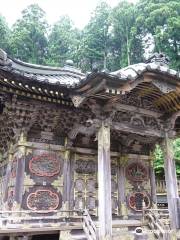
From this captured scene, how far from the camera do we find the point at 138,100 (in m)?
8.39

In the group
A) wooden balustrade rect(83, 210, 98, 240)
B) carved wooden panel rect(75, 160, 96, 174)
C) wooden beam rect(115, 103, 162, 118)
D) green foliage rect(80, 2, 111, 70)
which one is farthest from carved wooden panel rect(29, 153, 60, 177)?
green foliage rect(80, 2, 111, 70)

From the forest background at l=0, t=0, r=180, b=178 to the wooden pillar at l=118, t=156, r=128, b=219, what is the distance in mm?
21816

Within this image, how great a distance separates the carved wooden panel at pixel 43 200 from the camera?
27.2 feet

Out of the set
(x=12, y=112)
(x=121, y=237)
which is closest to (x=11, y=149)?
(x=12, y=112)

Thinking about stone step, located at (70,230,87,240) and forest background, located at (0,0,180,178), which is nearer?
stone step, located at (70,230,87,240)

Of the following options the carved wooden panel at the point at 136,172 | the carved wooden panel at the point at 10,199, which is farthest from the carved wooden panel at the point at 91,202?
the carved wooden panel at the point at 10,199

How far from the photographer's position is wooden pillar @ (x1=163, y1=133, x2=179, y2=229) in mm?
7705

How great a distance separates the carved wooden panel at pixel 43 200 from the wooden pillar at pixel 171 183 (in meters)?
3.47

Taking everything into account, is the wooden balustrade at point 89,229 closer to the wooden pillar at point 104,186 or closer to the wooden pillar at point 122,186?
the wooden pillar at point 104,186

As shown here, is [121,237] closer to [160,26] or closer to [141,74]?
[141,74]

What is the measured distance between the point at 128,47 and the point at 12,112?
1079 inches

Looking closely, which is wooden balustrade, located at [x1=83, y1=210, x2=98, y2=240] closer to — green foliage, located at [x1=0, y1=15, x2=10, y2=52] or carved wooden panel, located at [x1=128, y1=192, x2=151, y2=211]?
carved wooden panel, located at [x1=128, y1=192, x2=151, y2=211]

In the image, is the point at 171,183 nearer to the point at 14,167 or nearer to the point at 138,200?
the point at 138,200

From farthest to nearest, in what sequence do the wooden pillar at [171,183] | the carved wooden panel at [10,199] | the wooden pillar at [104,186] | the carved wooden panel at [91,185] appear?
the carved wooden panel at [91,185] → the carved wooden panel at [10,199] → the wooden pillar at [171,183] → the wooden pillar at [104,186]
